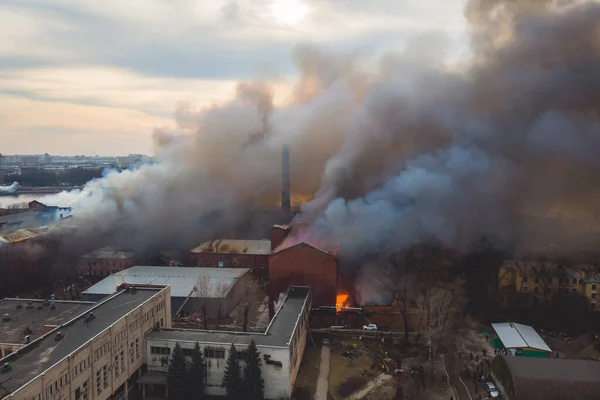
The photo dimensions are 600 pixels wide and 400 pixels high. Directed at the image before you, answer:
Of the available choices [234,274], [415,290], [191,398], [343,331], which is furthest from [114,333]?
[415,290]

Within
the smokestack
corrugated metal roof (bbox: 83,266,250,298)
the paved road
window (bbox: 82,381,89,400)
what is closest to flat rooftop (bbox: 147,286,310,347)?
the paved road

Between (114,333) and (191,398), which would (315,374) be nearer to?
(191,398)

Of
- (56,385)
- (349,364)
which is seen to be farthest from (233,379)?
(56,385)

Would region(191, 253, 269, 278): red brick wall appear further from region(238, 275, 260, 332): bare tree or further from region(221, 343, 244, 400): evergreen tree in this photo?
region(221, 343, 244, 400): evergreen tree

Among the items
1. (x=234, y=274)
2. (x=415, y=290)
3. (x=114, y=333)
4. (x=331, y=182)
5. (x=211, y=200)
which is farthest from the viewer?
(x=211, y=200)

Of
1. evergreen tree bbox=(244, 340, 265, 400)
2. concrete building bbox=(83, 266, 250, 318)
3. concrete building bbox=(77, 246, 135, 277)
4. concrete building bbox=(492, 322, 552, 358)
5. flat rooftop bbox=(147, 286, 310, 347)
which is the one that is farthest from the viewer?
concrete building bbox=(77, 246, 135, 277)

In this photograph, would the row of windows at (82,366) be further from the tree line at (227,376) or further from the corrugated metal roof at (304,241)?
the corrugated metal roof at (304,241)

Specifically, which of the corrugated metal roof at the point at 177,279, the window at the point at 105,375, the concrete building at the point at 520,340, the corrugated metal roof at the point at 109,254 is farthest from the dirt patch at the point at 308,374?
the corrugated metal roof at the point at 109,254
